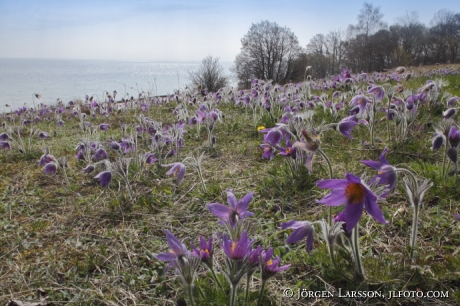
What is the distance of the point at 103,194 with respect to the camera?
9.76 ft

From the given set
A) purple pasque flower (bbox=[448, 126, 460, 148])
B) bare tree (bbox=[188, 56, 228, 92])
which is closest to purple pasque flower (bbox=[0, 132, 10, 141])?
purple pasque flower (bbox=[448, 126, 460, 148])

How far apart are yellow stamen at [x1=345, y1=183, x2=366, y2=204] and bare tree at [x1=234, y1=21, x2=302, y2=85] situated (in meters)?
32.7

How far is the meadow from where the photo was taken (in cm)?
133

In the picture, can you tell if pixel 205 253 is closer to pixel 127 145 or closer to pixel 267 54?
pixel 127 145

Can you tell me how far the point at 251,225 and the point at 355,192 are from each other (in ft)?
1.55

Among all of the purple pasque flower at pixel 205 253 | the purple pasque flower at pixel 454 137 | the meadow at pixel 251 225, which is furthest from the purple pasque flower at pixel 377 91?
the purple pasque flower at pixel 205 253

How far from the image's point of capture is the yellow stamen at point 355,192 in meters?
1.13

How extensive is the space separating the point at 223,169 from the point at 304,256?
1791 millimetres

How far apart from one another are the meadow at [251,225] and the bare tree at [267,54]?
3066 centimetres

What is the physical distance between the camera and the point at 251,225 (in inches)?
54.6

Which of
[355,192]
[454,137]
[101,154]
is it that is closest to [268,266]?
[355,192]

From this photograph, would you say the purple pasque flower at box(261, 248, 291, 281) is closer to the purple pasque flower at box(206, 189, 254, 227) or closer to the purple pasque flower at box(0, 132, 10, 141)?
the purple pasque flower at box(206, 189, 254, 227)
